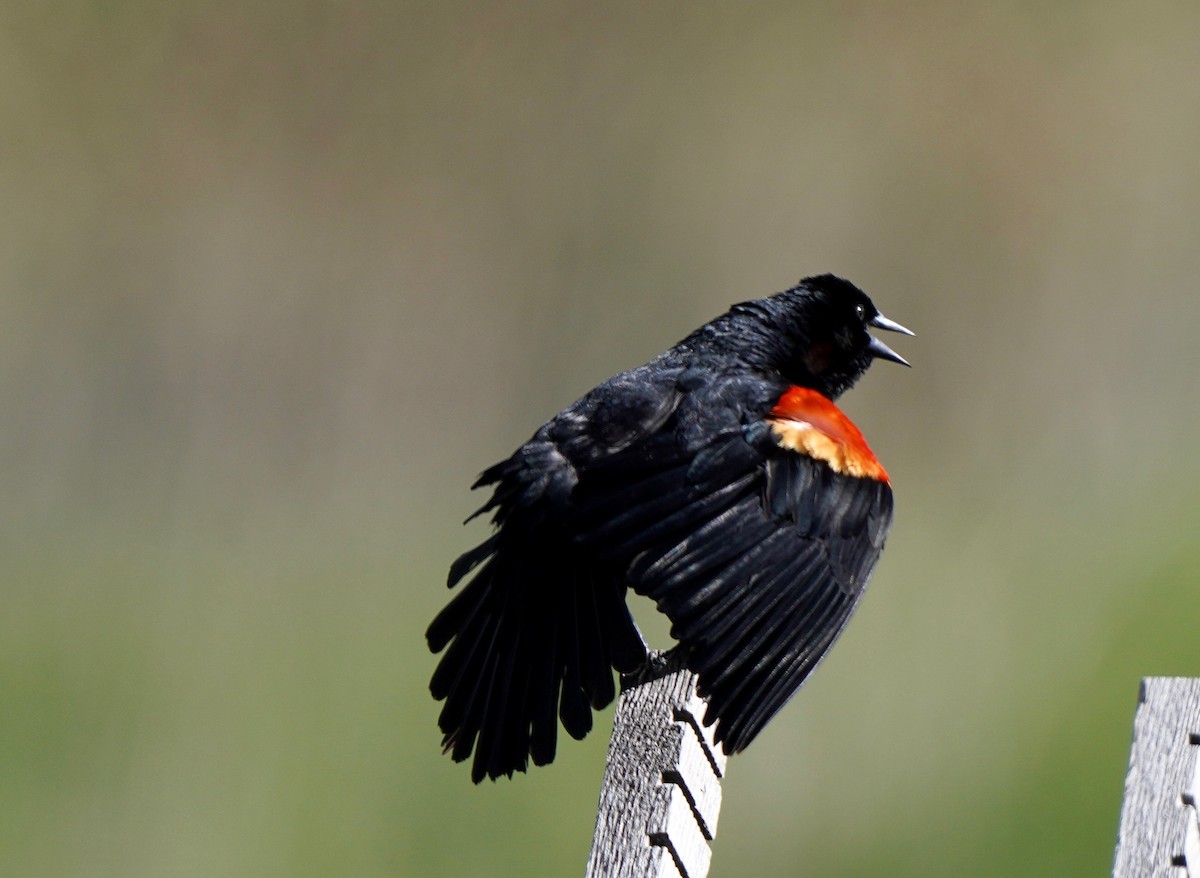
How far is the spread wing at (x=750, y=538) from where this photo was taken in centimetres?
166

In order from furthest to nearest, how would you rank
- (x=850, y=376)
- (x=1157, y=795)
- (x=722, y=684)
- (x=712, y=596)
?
(x=850, y=376)
(x=712, y=596)
(x=722, y=684)
(x=1157, y=795)

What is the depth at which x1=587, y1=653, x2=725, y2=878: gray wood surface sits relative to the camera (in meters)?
1.25

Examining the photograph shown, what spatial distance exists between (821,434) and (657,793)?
2.85ft

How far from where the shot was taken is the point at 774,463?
6.47ft

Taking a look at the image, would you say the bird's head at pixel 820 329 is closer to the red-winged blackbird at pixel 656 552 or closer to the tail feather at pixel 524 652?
the red-winged blackbird at pixel 656 552

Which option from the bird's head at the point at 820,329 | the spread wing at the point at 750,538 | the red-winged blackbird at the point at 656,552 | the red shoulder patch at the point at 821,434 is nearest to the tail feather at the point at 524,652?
the red-winged blackbird at the point at 656,552

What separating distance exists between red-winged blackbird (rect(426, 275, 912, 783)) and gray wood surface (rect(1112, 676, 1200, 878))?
40 cm

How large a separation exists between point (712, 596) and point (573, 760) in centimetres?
208

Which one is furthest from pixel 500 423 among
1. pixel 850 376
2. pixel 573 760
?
pixel 850 376

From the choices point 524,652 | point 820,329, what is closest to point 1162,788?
point 524,652

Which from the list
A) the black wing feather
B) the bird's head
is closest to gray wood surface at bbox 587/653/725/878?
the black wing feather

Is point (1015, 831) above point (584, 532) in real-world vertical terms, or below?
above

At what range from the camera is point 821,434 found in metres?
2.06

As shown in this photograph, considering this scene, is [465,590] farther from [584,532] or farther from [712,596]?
[712,596]
